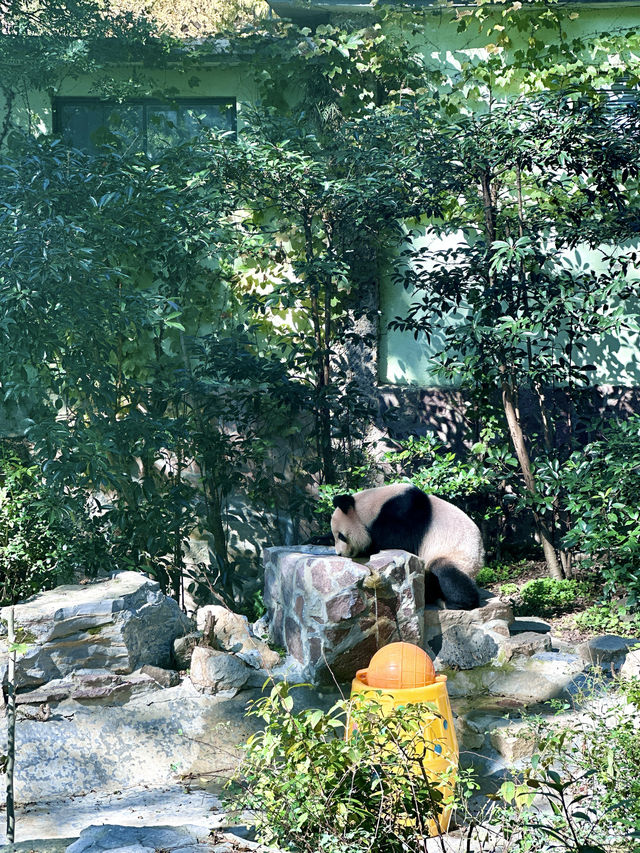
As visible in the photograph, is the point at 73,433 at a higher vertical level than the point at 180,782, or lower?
higher

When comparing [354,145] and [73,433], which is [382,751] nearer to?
[73,433]

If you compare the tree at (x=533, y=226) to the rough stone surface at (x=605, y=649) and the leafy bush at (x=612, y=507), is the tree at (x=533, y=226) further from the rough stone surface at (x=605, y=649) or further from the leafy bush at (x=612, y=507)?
the rough stone surface at (x=605, y=649)

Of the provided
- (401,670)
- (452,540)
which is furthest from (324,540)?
(401,670)

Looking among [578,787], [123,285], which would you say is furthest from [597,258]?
[578,787]

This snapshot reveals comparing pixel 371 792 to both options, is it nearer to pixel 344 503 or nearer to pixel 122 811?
pixel 122 811

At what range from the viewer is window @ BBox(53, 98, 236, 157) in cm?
931

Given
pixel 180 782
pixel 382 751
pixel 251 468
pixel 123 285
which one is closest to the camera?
pixel 382 751

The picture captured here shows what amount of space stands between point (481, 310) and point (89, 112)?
507 cm

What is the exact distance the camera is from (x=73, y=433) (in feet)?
21.9

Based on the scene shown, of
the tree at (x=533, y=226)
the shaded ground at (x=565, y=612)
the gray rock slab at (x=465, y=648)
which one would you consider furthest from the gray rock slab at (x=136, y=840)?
the tree at (x=533, y=226)

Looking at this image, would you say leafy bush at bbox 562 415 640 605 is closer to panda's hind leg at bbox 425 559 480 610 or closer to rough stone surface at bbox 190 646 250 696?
panda's hind leg at bbox 425 559 480 610

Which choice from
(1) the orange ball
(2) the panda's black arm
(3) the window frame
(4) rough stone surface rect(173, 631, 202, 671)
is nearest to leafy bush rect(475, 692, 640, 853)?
(1) the orange ball

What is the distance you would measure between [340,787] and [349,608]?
2.62 metres

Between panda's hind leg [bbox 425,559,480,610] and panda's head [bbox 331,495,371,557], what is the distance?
2.09ft
